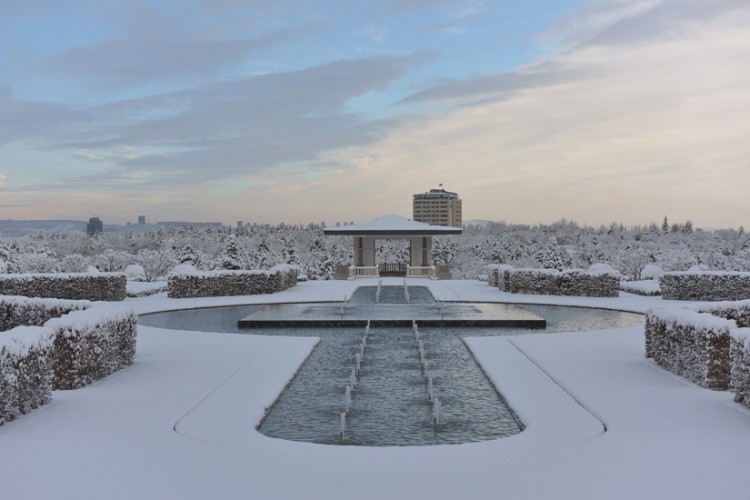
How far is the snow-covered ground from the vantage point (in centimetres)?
662

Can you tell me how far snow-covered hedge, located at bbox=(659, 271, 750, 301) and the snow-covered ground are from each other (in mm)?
17082

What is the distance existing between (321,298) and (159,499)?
2185cm

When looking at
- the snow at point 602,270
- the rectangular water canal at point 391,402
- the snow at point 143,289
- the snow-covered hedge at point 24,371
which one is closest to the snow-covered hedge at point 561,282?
the snow at point 602,270

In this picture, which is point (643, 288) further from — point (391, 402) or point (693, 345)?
point (391, 402)

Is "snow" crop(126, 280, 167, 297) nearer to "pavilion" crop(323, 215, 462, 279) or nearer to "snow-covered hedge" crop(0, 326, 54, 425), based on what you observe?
"pavilion" crop(323, 215, 462, 279)

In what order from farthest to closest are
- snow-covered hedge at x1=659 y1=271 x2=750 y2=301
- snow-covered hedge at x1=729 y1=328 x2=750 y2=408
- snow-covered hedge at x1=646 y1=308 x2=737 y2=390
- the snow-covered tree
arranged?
1. the snow-covered tree
2. snow-covered hedge at x1=659 y1=271 x2=750 y2=301
3. snow-covered hedge at x1=646 y1=308 x2=737 y2=390
4. snow-covered hedge at x1=729 y1=328 x2=750 y2=408

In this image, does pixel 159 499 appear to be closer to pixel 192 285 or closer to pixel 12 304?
pixel 12 304

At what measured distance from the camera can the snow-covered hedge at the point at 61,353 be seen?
29.2 feet

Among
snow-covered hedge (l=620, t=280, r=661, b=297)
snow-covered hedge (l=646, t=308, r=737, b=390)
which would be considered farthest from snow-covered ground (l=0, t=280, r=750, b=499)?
snow-covered hedge (l=620, t=280, r=661, b=297)

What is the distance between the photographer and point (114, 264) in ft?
207

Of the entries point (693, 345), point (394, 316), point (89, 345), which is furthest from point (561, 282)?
point (89, 345)

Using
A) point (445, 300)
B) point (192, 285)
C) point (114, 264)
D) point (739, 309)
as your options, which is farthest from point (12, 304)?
point (114, 264)

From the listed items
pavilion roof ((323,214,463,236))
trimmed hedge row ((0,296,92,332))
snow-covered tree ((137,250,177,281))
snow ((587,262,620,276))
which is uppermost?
pavilion roof ((323,214,463,236))

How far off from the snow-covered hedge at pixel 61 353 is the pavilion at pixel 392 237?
27.1 m
